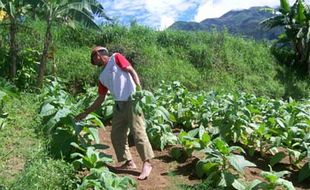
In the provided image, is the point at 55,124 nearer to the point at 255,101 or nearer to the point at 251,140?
the point at 251,140

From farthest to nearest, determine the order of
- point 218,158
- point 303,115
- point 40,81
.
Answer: point 40,81 → point 303,115 → point 218,158

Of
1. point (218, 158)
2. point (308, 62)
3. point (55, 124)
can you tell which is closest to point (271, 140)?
point (218, 158)

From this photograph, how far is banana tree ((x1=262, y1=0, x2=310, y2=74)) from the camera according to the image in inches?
819

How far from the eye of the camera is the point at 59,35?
15805 mm

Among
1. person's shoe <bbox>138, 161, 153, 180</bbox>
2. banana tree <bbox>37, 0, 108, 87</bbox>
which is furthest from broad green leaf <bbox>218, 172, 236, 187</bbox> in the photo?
banana tree <bbox>37, 0, 108, 87</bbox>

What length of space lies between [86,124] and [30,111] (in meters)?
3.36

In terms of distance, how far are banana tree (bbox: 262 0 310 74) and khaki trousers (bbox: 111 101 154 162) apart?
15.7 m

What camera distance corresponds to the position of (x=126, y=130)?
6125 millimetres

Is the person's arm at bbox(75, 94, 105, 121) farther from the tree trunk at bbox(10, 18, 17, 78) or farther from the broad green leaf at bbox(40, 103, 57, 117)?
the tree trunk at bbox(10, 18, 17, 78)

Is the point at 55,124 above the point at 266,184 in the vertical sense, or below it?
above

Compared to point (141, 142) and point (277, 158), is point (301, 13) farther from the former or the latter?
point (141, 142)

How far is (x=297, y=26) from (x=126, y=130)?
657 inches

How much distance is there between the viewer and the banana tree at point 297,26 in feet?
68.2

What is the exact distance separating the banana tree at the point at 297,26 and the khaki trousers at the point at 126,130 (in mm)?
15734
